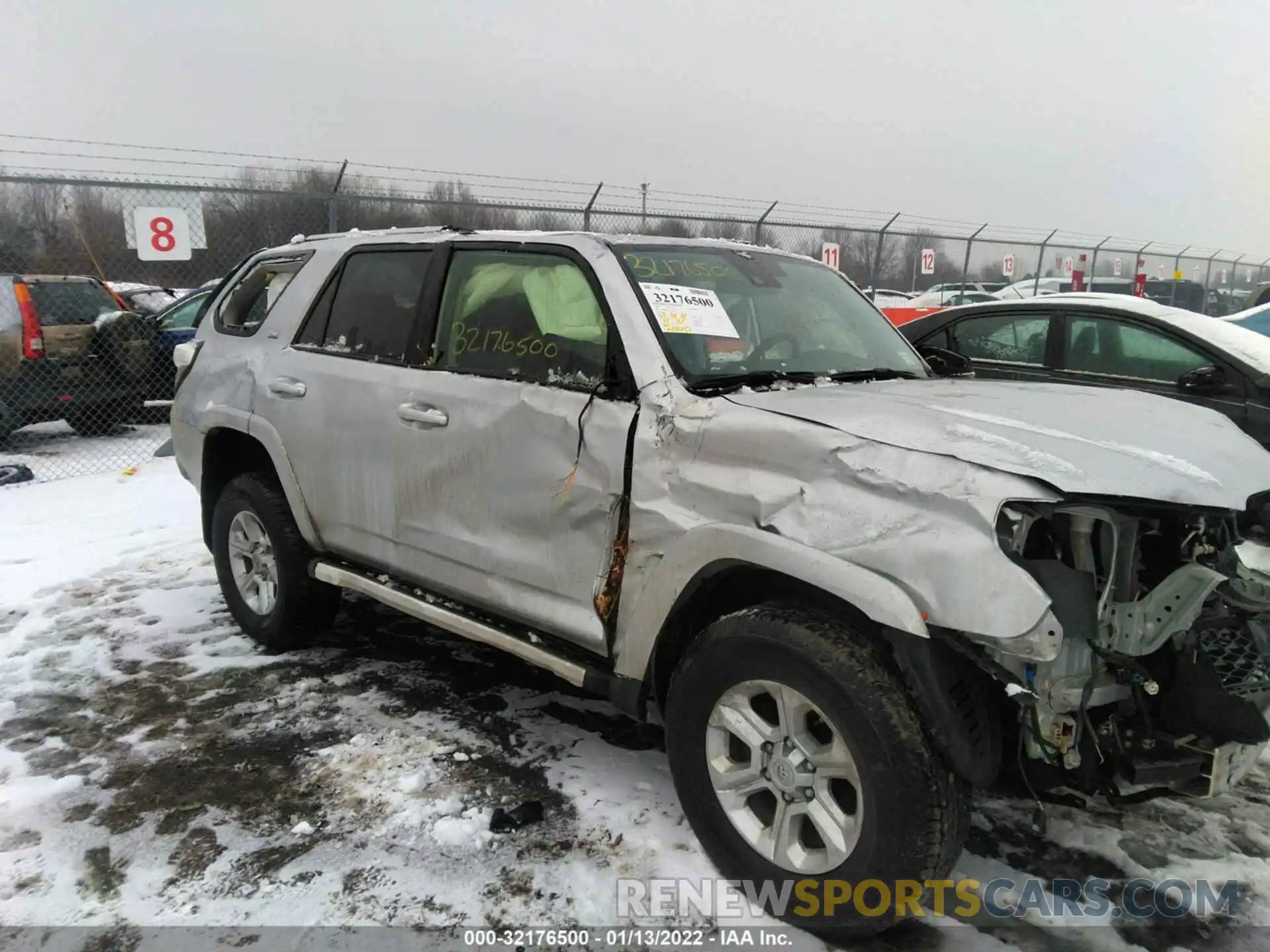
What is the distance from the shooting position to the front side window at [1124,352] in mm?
5762

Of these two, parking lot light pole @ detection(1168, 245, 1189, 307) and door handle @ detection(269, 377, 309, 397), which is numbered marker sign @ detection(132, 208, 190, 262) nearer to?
door handle @ detection(269, 377, 309, 397)

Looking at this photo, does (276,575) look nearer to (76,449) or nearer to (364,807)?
(364,807)

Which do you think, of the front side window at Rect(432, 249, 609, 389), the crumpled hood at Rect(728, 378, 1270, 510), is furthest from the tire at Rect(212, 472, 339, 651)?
the crumpled hood at Rect(728, 378, 1270, 510)

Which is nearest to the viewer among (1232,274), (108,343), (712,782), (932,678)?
(932,678)

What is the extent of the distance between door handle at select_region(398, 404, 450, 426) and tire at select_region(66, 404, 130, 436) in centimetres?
747

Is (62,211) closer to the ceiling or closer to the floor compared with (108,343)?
closer to the ceiling

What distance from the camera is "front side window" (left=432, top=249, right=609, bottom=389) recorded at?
297 centimetres

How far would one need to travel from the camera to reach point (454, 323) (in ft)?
11.3

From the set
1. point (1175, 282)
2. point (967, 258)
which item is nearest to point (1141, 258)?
point (1175, 282)

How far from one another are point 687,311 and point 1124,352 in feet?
14.6

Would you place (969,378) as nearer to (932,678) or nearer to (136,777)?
(932,678)

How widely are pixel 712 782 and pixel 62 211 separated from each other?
10272 millimetres

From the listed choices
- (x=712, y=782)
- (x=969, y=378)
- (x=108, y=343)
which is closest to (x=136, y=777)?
(x=712, y=782)

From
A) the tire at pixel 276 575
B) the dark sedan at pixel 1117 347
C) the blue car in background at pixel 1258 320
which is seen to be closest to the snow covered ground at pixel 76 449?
the tire at pixel 276 575
